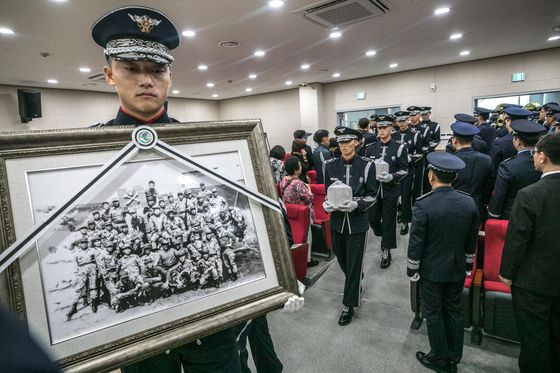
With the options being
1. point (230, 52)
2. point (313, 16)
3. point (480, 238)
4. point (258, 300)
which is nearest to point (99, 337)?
point (258, 300)

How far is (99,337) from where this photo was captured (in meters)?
0.59

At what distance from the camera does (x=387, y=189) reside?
4133mm

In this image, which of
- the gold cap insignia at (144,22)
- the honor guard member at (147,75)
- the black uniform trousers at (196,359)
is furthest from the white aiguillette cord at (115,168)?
the black uniform trousers at (196,359)

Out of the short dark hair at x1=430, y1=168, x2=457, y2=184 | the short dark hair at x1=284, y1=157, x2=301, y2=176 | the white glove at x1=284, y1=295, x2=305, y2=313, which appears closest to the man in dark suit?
the short dark hair at x1=430, y1=168, x2=457, y2=184

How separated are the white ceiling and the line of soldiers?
14.3ft

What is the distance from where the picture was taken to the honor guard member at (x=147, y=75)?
0.79m

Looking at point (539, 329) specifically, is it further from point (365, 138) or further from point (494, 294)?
point (365, 138)

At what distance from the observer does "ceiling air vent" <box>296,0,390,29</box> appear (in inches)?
174

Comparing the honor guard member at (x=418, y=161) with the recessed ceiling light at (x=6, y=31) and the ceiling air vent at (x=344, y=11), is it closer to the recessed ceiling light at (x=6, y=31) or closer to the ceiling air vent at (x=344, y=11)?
the ceiling air vent at (x=344, y=11)

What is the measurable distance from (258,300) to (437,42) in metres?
8.32

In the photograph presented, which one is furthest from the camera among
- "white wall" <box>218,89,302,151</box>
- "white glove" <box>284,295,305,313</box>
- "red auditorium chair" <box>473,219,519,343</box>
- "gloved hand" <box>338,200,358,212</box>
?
"white wall" <box>218,89,302,151</box>

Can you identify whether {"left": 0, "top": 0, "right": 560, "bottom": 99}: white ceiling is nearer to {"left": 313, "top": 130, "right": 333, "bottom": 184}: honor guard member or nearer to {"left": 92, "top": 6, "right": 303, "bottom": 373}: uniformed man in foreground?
{"left": 313, "top": 130, "right": 333, "bottom": 184}: honor guard member

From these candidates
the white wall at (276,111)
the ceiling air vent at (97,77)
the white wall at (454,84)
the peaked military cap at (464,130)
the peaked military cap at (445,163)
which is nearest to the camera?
the peaked military cap at (445,163)

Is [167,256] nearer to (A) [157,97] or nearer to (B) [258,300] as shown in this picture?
(B) [258,300]
